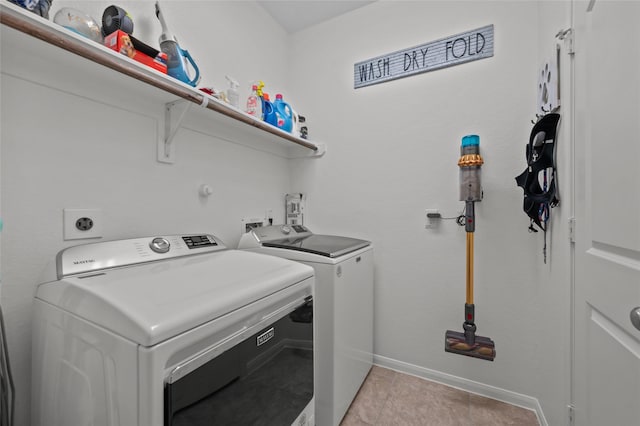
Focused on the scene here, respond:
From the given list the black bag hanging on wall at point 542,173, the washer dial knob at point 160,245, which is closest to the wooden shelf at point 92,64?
the washer dial knob at point 160,245

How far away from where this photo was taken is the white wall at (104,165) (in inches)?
35.5

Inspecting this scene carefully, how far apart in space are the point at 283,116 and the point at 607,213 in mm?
1767

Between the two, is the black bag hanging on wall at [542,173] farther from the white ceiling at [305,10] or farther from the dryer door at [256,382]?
the white ceiling at [305,10]

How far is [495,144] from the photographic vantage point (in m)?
1.67

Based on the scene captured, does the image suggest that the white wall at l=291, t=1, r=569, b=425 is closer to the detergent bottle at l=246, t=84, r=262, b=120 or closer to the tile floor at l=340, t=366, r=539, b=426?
the tile floor at l=340, t=366, r=539, b=426

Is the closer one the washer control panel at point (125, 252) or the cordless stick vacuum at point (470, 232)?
the washer control panel at point (125, 252)

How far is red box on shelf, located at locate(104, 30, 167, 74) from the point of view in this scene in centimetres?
98

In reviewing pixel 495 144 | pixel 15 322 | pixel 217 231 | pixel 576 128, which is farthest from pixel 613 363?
pixel 15 322

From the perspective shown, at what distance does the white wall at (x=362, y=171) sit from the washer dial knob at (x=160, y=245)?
172 mm

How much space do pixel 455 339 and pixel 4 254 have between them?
217 centimetres

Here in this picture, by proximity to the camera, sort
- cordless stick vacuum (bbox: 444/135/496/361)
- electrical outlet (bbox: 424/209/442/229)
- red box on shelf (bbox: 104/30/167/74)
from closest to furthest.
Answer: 1. red box on shelf (bbox: 104/30/167/74)
2. cordless stick vacuum (bbox: 444/135/496/361)
3. electrical outlet (bbox: 424/209/442/229)

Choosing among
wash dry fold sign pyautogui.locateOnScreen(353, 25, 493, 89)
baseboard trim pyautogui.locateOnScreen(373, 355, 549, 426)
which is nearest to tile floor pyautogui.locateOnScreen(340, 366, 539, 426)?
baseboard trim pyautogui.locateOnScreen(373, 355, 549, 426)

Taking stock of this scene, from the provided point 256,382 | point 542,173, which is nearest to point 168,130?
point 256,382

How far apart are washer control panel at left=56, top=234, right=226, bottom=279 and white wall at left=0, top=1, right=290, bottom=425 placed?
0.07 meters
